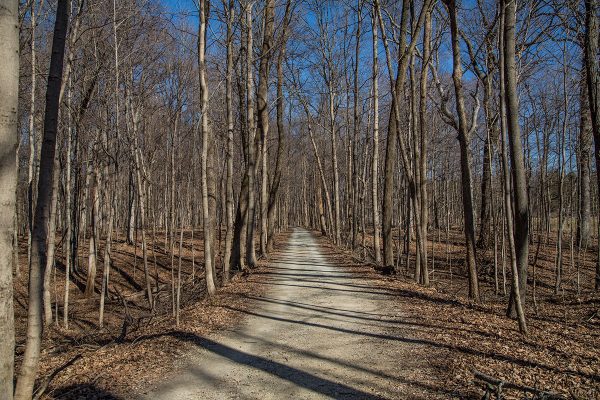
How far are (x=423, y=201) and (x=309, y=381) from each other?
788 centimetres

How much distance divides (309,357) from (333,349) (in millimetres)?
476

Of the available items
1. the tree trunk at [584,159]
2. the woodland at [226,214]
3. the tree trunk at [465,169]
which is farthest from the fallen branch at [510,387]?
the tree trunk at [584,159]

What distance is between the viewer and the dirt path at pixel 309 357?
4.79 m

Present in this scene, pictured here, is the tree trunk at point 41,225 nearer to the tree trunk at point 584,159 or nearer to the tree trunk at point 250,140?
the tree trunk at point 250,140

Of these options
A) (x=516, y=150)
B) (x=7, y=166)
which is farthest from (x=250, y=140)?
(x=7, y=166)

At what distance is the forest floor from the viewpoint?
4.89 m

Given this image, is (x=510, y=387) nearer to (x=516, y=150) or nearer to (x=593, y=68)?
(x=516, y=150)

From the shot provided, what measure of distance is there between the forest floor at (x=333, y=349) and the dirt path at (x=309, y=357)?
0.02 meters

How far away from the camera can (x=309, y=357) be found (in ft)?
19.1

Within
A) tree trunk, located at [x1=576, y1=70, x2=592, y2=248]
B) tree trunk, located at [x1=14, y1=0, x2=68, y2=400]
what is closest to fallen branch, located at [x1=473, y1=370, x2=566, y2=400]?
tree trunk, located at [x1=14, y1=0, x2=68, y2=400]

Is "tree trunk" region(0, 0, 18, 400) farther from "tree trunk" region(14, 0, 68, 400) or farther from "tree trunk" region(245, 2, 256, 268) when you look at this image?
"tree trunk" region(245, 2, 256, 268)

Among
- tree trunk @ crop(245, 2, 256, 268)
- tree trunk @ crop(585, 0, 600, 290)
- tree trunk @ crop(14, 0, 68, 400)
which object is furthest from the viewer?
tree trunk @ crop(245, 2, 256, 268)

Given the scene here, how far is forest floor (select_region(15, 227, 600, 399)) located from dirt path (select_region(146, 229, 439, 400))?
20 millimetres

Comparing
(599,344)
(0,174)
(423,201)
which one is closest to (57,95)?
(0,174)
